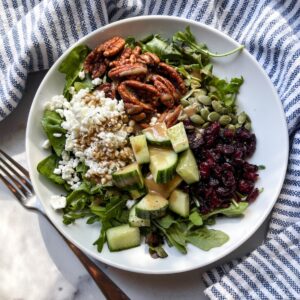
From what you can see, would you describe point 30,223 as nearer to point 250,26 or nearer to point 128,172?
point 128,172

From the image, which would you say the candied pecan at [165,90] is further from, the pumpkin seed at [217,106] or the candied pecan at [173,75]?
the pumpkin seed at [217,106]

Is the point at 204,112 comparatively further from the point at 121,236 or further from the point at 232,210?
the point at 121,236

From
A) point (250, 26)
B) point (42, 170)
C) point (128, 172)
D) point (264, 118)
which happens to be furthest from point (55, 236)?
point (250, 26)

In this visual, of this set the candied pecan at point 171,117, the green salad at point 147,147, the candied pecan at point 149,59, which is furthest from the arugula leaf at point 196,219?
the candied pecan at point 149,59

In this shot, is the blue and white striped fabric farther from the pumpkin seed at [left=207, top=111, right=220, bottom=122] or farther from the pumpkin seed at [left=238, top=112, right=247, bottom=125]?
the pumpkin seed at [left=207, top=111, right=220, bottom=122]

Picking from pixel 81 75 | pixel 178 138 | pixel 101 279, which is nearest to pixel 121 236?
pixel 101 279

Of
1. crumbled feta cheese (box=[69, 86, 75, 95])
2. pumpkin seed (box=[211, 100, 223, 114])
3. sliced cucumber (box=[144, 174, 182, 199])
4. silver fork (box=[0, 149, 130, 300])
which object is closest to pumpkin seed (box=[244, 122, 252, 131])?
pumpkin seed (box=[211, 100, 223, 114])
